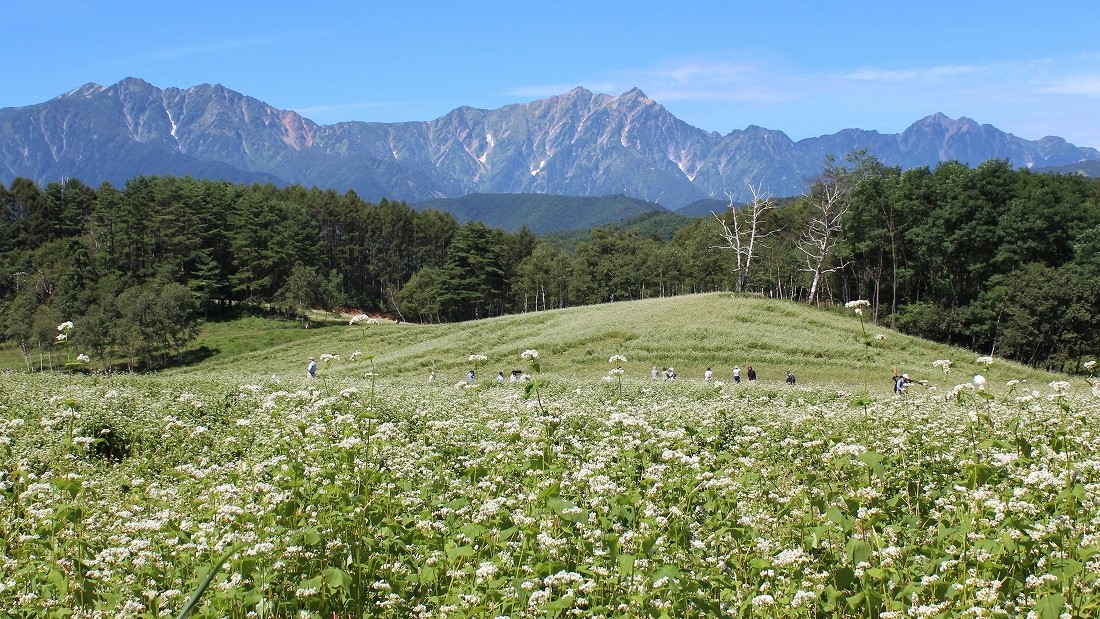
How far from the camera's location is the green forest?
70812mm

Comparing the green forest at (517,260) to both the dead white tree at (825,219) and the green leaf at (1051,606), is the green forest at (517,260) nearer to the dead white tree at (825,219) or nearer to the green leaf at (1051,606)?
the dead white tree at (825,219)

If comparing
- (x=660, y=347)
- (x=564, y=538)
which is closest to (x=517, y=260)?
(x=660, y=347)

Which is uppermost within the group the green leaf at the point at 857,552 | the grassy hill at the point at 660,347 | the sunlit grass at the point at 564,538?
the green leaf at the point at 857,552

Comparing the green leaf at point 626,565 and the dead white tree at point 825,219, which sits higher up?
the dead white tree at point 825,219

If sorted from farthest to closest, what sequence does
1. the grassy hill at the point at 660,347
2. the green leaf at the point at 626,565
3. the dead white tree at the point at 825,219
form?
the dead white tree at the point at 825,219 < the grassy hill at the point at 660,347 < the green leaf at the point at 626,565

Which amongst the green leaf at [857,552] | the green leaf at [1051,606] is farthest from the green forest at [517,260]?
the green leaf at [1051,606]

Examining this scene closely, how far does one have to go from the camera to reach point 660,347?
48750mm

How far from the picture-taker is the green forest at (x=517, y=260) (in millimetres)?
70812

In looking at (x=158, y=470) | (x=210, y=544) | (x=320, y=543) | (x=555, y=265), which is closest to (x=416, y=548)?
(x=320, y=543)

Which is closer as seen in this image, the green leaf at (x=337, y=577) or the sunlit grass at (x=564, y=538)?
the green leaf at (x=337, y=577)

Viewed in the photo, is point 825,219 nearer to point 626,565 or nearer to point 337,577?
point 626,565

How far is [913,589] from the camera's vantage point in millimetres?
4926

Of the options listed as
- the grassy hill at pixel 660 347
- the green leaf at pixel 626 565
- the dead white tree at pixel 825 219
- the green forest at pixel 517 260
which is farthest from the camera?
the green forest at pixel 517 260

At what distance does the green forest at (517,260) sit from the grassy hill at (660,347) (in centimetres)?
1044
